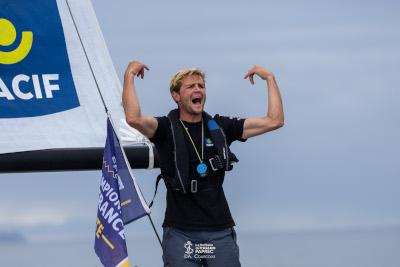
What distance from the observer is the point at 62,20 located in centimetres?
1116

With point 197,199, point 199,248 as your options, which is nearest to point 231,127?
point 197,199

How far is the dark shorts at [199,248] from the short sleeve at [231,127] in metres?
0.64

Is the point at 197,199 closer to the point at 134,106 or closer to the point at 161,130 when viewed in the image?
the point at 161,130

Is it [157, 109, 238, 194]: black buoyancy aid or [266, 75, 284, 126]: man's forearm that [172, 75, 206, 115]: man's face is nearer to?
[157, 109, 238, 194]: black buoyancy aid

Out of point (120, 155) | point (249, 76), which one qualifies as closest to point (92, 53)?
point (120, 155)

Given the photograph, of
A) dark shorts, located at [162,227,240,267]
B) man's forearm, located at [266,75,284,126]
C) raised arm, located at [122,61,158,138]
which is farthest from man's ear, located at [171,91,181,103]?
dark shorts, located at [162,227,240,267]

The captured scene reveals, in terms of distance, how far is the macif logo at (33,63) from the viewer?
10.8m

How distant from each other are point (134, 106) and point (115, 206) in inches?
41.1

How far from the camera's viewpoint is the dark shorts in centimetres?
789

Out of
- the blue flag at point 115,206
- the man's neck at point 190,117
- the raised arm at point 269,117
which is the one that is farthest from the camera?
the blue flag at point 115,206

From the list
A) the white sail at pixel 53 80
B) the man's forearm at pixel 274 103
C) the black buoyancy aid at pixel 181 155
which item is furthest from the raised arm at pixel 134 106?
the white sail at pixel 53 80

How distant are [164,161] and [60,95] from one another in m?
3.30

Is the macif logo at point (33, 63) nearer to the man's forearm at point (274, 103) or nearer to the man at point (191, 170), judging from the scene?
the man at point (191, 170)

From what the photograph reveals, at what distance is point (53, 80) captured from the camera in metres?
11.1
